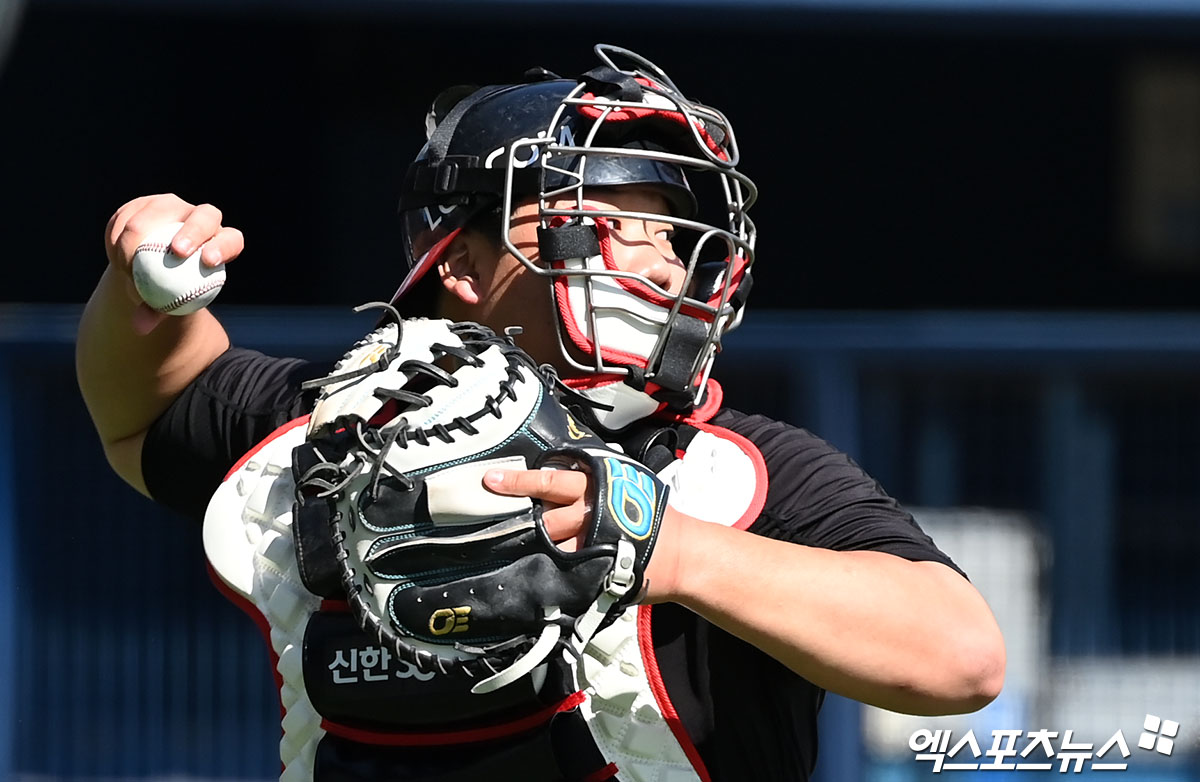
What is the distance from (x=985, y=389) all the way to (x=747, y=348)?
0.76m

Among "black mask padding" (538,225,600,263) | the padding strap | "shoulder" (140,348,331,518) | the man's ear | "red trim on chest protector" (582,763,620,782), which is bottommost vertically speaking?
"red trim on chest protector" (582,763,620,782)

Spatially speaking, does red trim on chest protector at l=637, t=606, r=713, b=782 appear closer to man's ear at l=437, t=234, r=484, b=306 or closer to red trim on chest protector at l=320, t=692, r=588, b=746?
red trim on chest protector at l=320, t=692, r=588, b=746

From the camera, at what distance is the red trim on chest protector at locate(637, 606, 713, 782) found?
6.72 feet

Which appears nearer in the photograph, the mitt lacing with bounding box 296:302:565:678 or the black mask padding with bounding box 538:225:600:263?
the mitt lacing with bounding box 296:302:565:678

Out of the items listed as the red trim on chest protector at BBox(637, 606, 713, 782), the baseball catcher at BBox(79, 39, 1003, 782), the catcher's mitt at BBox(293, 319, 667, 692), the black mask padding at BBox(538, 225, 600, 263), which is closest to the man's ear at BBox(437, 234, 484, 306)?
the baseball catcher at BBox(79, 39, 1003, 782)

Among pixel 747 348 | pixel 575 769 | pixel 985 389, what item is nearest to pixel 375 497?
pixel 575 769

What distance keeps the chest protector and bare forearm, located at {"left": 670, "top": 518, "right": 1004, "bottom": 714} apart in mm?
223

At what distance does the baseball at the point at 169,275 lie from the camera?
2.06 metres

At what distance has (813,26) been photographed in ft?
24.1

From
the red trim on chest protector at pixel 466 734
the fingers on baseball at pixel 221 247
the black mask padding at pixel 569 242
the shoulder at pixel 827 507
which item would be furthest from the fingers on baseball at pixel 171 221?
the shoulder at pixel 827 507

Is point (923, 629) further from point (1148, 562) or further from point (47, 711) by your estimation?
point (47, 711)

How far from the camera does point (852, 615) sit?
1868 mm

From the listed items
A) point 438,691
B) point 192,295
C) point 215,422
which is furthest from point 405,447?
point 215,422

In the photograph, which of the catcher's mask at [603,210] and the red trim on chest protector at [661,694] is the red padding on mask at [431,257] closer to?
the catcher's mask at [603,210]
